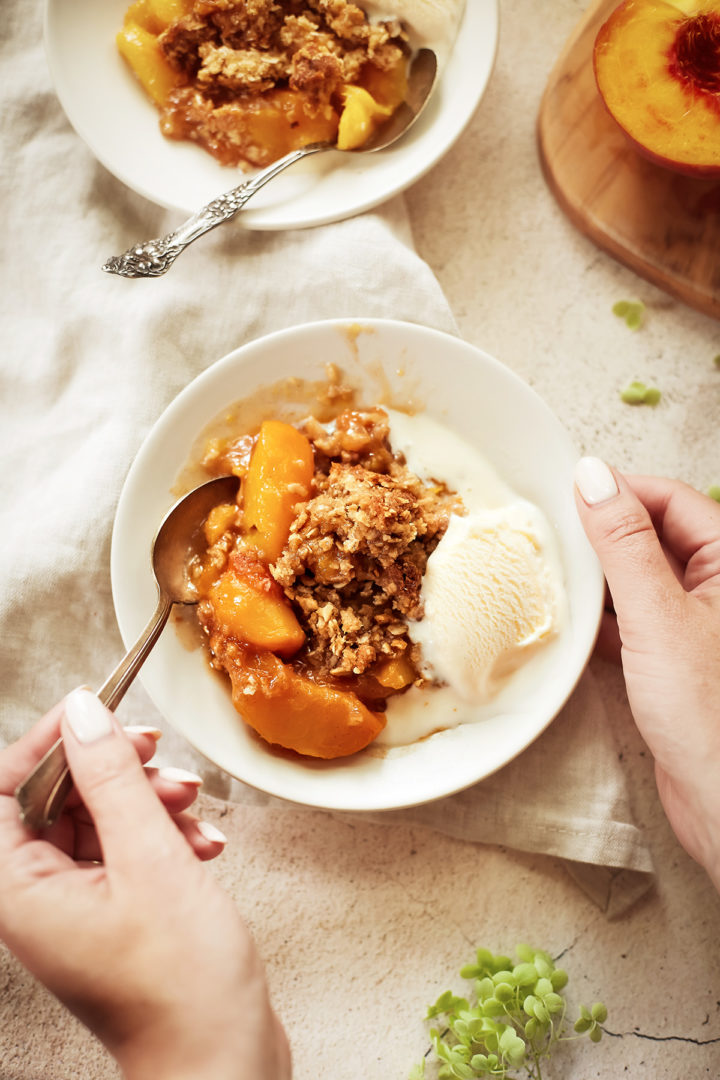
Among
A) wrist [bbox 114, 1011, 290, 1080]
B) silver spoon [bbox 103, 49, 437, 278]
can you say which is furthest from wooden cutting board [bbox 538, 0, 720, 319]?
wrist [bbox 114, 1011, 290, 1080]

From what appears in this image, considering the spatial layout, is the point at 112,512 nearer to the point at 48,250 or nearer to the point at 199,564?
the point at 199,564

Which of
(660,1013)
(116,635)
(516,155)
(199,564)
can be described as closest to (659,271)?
(516,155)

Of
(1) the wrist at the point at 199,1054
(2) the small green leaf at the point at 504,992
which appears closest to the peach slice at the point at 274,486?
(1) the wrist at the point at 199,1054

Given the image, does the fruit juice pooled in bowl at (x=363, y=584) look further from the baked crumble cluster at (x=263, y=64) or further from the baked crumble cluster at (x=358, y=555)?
the baked crumble cluster at (x=263, y=64)

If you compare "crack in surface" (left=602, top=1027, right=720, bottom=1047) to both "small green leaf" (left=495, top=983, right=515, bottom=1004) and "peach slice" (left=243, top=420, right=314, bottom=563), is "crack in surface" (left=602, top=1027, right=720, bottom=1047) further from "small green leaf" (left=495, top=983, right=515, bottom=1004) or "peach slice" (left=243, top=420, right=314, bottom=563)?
"peach slice" (left=243, top=420, right=314, bottom=563)

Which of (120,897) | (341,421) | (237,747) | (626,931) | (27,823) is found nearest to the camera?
(120,897)

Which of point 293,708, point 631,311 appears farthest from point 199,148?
point 293,708
